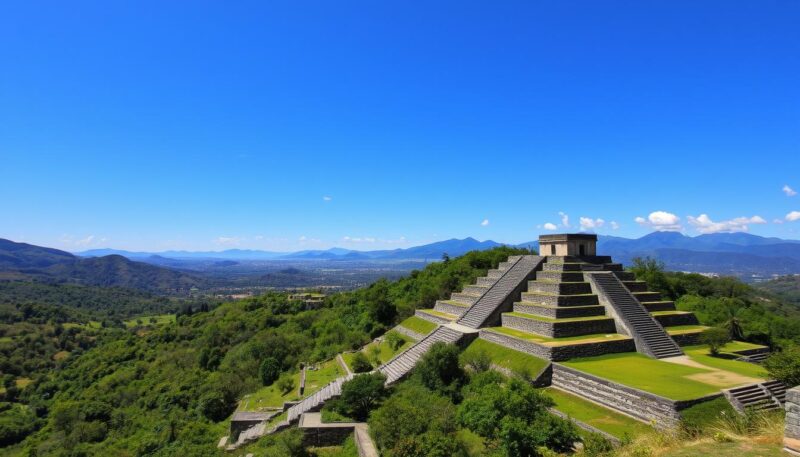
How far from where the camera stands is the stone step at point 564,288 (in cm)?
2536

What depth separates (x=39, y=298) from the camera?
149 metres

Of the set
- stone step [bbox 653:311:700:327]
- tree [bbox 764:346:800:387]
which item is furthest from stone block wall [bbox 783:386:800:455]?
stone step [bbox 653:311:700:327]

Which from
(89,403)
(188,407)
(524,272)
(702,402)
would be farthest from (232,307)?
(702,402)

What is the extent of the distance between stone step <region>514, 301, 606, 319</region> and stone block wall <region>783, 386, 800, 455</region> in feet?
50.1

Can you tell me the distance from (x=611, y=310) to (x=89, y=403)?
46.3m

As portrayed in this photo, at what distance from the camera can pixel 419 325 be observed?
3067 cm

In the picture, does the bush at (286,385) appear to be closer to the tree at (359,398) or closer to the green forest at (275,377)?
the green forest at (275,377)

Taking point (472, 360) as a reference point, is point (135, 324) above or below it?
below

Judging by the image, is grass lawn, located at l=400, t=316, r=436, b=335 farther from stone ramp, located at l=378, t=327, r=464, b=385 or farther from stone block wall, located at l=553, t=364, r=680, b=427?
stone block wall, located at l=553, t=364, r=680, b=427

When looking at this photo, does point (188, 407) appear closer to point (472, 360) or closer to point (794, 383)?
point (472, 360)

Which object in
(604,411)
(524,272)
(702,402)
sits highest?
(524,272)

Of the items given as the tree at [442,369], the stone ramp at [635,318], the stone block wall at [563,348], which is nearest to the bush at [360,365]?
the tree at [442,369]

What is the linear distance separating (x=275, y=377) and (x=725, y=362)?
28.4 m

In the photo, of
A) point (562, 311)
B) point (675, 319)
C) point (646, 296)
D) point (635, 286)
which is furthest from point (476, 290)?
point (675, 319)
